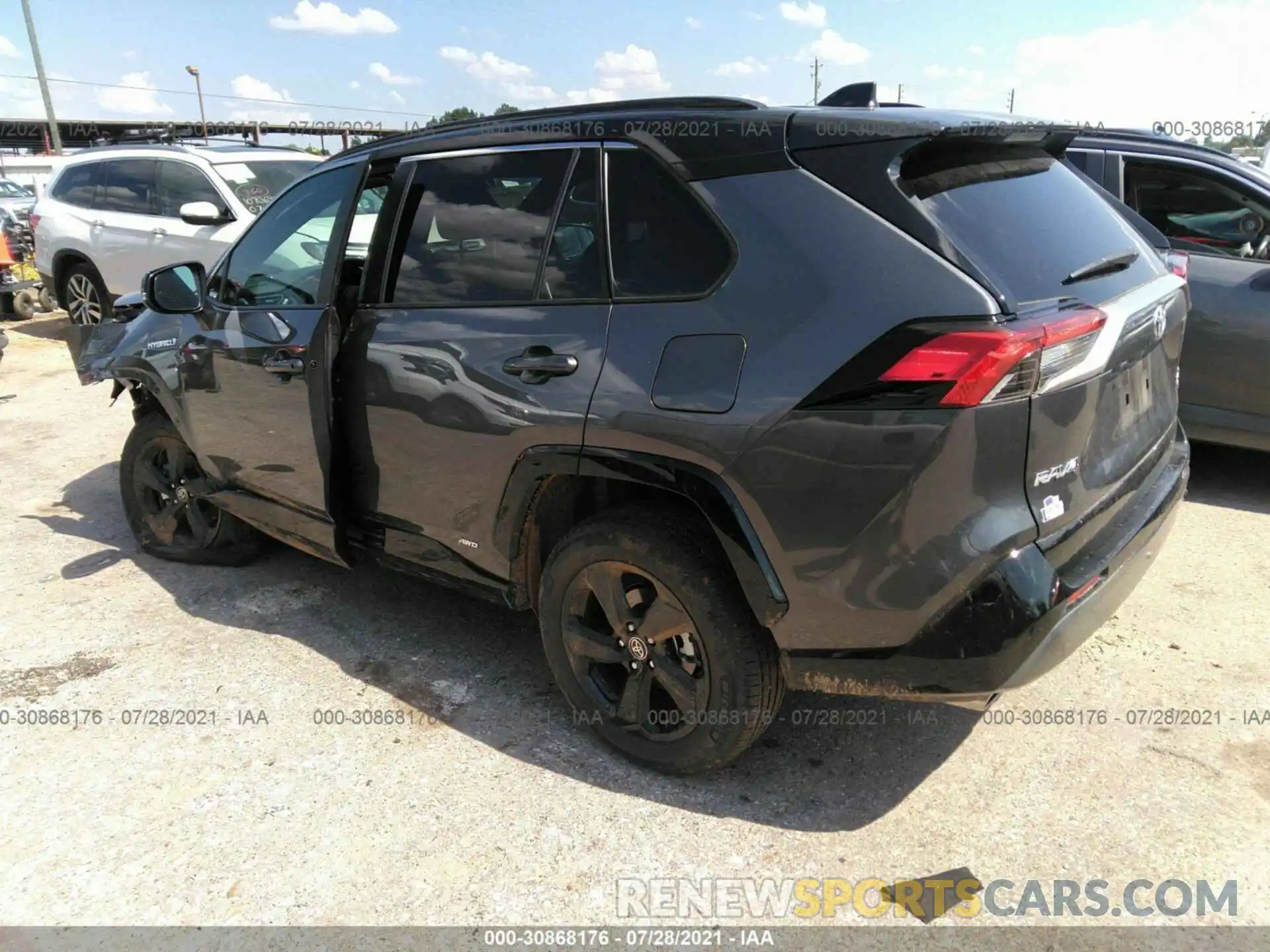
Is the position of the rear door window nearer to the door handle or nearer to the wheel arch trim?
the wheel arch trim

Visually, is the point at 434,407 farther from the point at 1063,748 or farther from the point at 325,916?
the point at 1063,748

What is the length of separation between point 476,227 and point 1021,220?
169 cm

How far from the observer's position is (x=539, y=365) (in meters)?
2.68

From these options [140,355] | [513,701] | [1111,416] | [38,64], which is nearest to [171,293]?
[140,355]

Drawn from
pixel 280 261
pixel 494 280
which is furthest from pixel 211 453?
pixel 494 280

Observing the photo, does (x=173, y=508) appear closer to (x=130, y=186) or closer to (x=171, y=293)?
(x=171, y=293)

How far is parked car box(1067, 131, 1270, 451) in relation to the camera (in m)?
4.70

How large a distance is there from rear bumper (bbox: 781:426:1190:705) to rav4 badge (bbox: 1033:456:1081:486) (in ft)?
0.53

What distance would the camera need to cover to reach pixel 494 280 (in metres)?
2.91

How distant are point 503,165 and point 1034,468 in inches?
74.9

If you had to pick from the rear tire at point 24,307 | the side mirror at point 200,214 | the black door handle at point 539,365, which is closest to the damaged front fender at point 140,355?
the black door handle at point 539,365

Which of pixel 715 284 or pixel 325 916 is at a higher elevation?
pixel 715 284

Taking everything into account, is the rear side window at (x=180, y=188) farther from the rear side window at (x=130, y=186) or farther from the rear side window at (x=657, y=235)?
the rear side window at (x=657, y=235)

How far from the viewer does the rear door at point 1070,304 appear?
2.18 m
